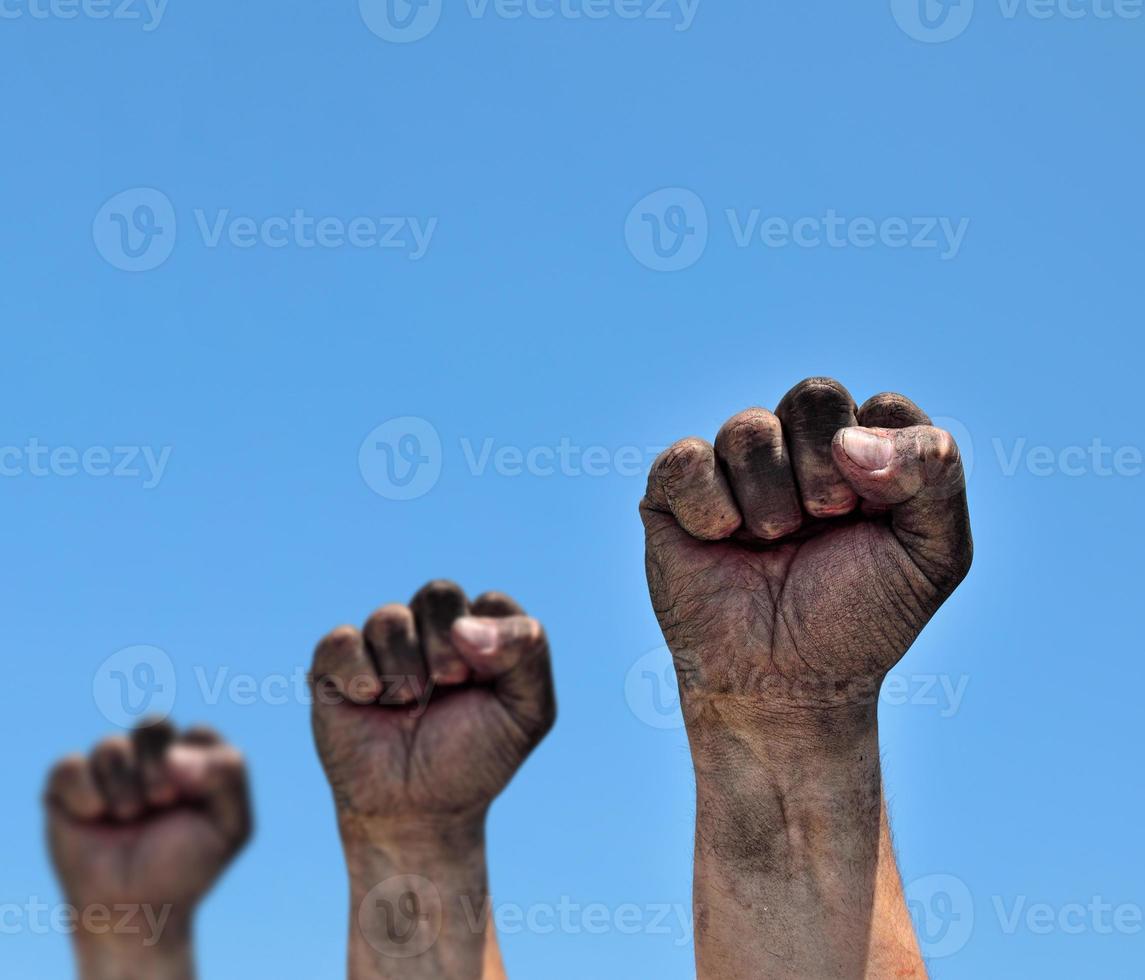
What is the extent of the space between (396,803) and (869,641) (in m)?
2.21

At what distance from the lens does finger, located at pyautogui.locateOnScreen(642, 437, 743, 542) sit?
642 centimetres

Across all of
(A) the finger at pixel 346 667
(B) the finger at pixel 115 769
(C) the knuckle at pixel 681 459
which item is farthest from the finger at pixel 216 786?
(C) the knuckle at pixel 681 459

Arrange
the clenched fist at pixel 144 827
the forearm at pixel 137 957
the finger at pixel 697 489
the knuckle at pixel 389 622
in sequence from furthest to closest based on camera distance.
Result: the finger at pixel 697 489, the knuckle at pixel 389 622, the clenched fist at pixel 144 827, the forearm at pixel 137 957

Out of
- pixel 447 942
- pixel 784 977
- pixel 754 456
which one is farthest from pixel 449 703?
pixel 784 977

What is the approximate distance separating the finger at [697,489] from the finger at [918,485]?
1.57 feet

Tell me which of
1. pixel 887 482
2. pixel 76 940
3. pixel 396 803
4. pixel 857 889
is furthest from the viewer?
pixel 857 889

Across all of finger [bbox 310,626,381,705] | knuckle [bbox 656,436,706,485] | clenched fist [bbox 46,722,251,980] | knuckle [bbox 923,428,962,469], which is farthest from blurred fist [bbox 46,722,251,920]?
knuckle [bbox 923,428,962,469]

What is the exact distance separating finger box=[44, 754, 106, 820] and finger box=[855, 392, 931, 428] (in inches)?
134

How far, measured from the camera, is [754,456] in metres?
6.36

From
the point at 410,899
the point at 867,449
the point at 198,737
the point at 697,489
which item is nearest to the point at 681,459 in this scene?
the point at 697,489

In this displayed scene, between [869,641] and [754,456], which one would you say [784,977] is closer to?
[869,641]

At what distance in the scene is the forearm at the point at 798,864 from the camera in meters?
6.73

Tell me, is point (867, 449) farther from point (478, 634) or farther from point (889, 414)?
point (478, 634)

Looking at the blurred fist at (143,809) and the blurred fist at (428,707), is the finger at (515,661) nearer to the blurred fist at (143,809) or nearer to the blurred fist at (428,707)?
the blurred fist at (428,707)
